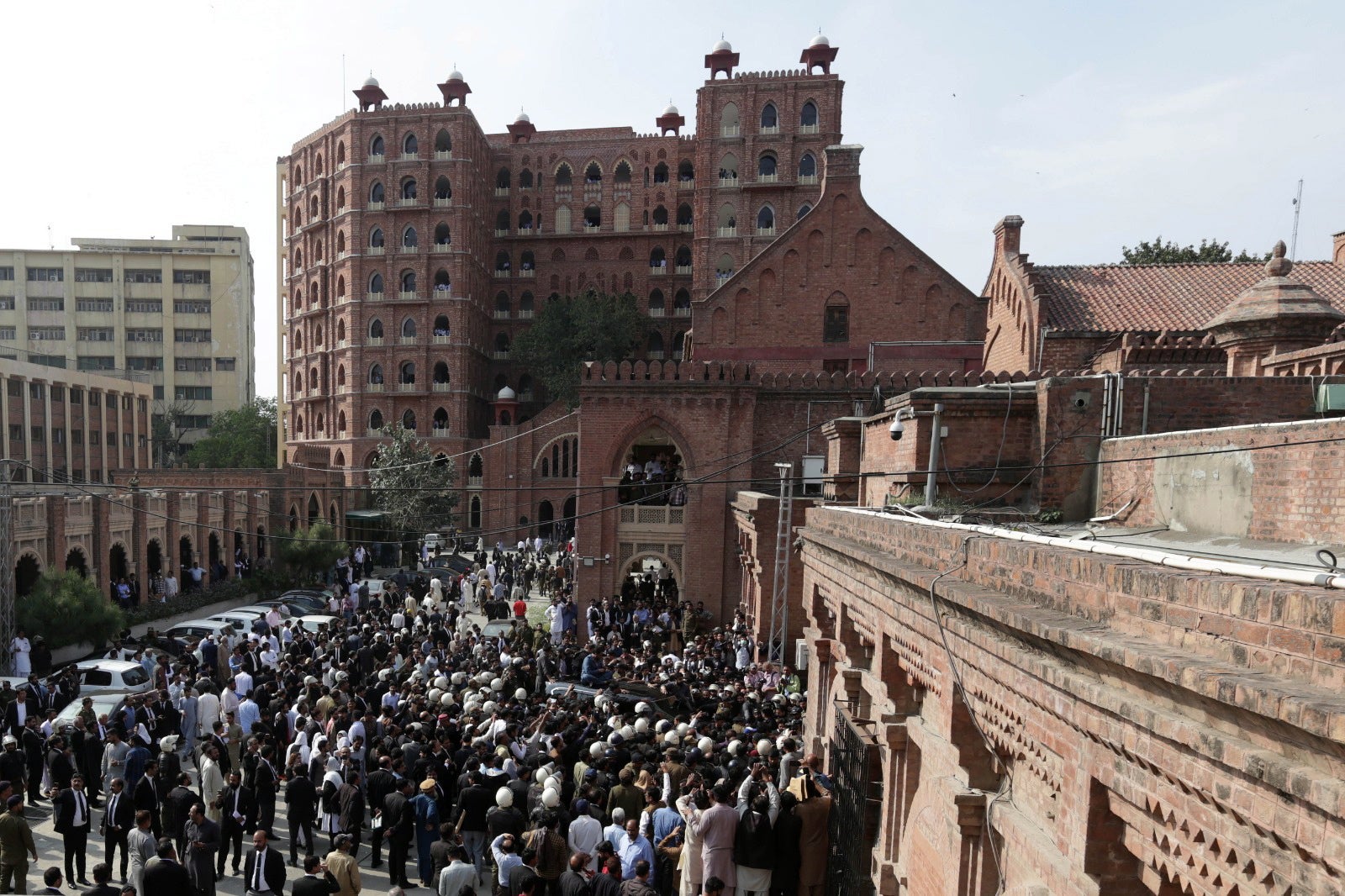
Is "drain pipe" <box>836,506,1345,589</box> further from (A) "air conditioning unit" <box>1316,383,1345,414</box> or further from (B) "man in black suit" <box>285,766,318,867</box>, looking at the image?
(B) "man in black suit" <box>285,766,318,867</box>

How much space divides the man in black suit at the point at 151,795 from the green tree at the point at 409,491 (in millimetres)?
23859

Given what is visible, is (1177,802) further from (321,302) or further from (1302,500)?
(321,302)

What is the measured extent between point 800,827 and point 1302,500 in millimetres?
4912

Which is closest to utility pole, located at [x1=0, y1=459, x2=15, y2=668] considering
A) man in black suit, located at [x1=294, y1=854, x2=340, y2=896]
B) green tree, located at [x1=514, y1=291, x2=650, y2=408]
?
A: man in black suit, located at [x1=294, y1=854, x2=340, y2=896]

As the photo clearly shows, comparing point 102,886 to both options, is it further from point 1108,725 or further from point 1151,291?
point 1151,291

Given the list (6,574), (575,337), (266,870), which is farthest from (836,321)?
(575,337)

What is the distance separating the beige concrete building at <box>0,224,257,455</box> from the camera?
5975 centimetres

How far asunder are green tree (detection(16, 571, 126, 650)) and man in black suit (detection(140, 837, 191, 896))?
1320 cm

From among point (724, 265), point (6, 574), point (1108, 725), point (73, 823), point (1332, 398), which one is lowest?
point (73, 823)

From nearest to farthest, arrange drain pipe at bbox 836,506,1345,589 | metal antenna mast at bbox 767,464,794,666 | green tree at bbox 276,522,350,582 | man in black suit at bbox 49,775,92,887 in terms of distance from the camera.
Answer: drain pipe at bbox 836,506,1345,589 < man in black suit at bbox 49,775,92,887 < metal antenna mast at bbox 767,464,794,666 < green tree at bbox 276,522,350,582

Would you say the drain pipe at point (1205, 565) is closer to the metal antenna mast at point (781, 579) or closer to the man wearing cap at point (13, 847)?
the man wearing cap at point (13, 847)

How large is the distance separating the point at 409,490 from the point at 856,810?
29436 millimetres

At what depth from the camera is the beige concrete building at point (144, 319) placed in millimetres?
59750

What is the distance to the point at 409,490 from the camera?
3394 centimetres
